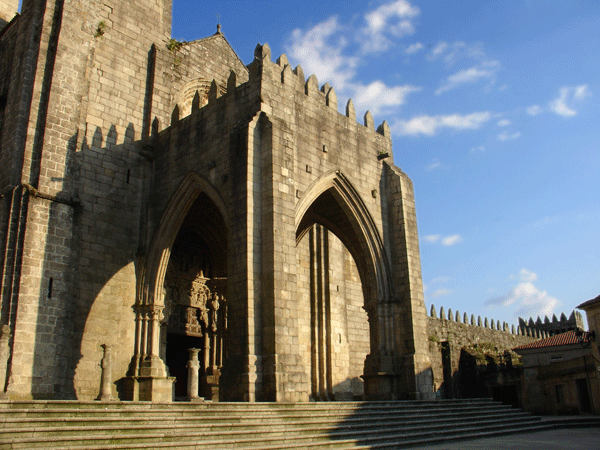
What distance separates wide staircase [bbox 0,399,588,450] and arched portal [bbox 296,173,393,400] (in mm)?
3271

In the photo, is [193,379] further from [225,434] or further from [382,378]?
[382,378]

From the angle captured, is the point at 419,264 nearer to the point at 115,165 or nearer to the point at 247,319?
the point at 247,319

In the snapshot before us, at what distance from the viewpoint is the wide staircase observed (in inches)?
280

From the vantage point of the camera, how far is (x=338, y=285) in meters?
18.1

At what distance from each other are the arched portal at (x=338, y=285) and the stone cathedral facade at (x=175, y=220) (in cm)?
6

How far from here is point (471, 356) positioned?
26.3m

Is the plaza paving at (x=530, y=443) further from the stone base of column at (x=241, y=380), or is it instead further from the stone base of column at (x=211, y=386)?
the stone base of column at (x=211, y=386)

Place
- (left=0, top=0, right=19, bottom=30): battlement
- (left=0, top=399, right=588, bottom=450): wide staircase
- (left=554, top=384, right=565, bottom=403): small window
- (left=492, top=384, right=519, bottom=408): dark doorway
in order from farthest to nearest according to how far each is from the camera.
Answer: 1. (left=492, top=384, right=519, bottom=408): dark doorway
2. (left=554, top=384, right=565, bottom=403): small window
3. (left=0, top=0, right=19, bottom=30): battlement
4. (left=0, top=399, right=588, bottom=450): wide staircase

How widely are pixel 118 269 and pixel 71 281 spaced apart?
1330mm

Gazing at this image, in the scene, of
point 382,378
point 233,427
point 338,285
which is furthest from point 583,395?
point 233,427

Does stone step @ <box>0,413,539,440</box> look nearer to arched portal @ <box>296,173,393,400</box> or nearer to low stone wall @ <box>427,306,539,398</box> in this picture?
arched portal @ <box>296,173,393,400</box>

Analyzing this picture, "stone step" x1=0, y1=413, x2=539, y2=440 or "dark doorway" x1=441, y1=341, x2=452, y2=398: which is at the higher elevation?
"dark doorway" x1=441, y1=341, x2=452, y2=398

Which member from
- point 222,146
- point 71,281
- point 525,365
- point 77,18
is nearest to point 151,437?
point 71,281

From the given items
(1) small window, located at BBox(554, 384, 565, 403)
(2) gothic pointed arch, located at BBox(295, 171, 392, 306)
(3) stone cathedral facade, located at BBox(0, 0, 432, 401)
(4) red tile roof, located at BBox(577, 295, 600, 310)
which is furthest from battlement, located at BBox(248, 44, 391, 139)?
(1) small window, located at BBox(554, 384, 565, 403)
